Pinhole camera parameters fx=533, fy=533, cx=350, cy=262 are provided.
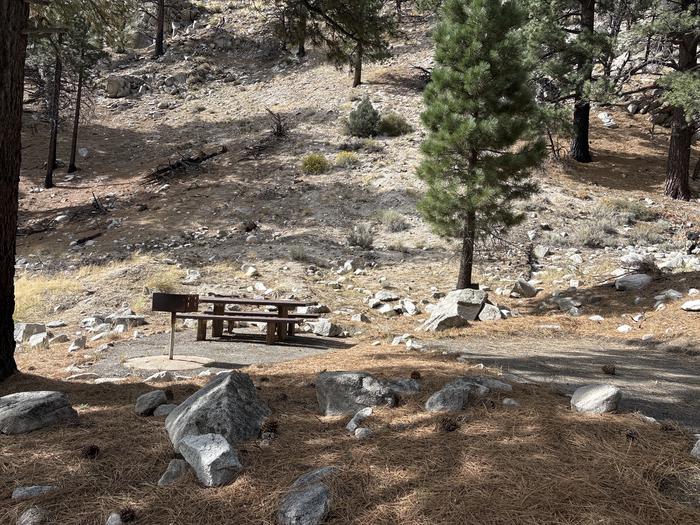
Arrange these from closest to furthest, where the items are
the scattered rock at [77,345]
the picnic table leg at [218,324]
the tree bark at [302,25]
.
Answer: the tree bark at [302,25]
the scattered rock at [77,345]
the picnic table leg at [218,324]

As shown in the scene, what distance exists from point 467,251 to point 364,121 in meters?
13.2

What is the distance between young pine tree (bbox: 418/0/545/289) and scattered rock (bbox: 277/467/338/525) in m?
8.12

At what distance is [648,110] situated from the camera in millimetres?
24438

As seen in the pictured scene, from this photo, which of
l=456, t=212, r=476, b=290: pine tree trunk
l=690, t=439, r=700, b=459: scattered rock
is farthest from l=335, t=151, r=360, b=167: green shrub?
l=690, t=439, r=700, b=459: scattered rock

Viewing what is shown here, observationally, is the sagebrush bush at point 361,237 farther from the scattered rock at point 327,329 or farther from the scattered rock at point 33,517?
the scattered rock at point 33,517

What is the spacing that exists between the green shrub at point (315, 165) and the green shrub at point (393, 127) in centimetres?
370

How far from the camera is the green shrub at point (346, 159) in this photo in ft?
68.6

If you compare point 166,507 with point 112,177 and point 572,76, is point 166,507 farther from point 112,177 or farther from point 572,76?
point 112,177

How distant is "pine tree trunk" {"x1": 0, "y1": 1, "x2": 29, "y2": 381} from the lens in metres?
5.43

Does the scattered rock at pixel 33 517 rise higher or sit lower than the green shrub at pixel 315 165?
lower

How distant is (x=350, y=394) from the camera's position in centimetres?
416

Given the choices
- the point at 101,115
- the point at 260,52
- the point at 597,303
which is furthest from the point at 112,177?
the point at 597,303

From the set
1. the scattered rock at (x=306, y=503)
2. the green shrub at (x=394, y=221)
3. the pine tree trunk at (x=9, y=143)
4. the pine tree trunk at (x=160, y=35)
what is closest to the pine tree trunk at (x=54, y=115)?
the pine tree trunk at (x=160, y=35)

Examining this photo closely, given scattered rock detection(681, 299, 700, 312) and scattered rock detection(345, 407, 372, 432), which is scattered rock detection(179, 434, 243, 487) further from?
scattered rock detection(681, 299, 700, 312)
